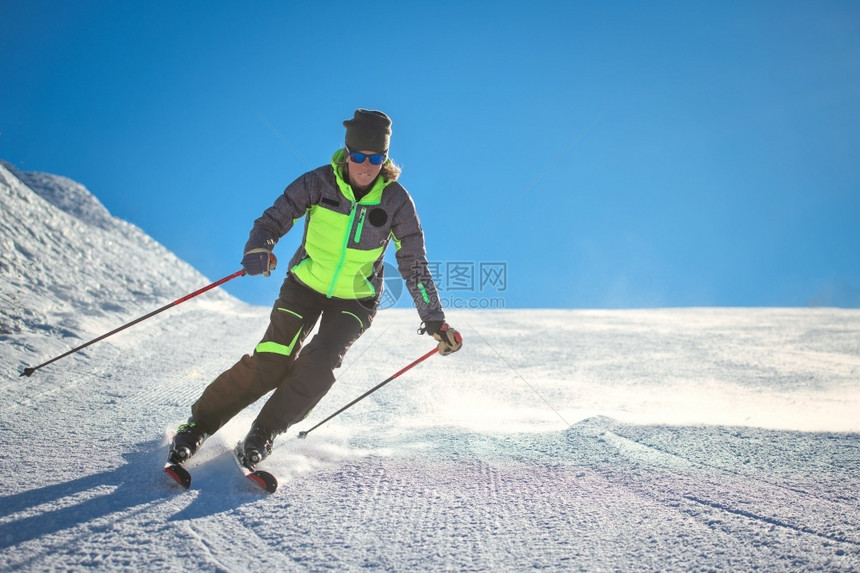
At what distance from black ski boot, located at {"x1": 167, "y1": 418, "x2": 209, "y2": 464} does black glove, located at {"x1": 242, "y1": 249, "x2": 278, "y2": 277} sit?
87 centimetres

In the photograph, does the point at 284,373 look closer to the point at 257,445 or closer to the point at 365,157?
the point at 257,445

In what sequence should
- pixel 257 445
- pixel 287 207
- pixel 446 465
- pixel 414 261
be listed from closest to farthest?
pixel 257 445 → pixel 446 465 → pixel 287 207 → pixel 414 261

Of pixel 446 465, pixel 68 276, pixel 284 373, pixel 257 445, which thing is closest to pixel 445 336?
pixel 446 465

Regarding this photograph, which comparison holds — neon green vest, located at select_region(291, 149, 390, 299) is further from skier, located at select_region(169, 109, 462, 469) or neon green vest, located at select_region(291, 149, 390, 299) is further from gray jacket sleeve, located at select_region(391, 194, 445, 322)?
gray jacket sleeve, located at select_region(391, 194, 445, 322)

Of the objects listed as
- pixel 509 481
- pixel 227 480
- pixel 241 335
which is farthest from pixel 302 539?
pixel 241 335

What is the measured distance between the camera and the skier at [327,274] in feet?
9.82

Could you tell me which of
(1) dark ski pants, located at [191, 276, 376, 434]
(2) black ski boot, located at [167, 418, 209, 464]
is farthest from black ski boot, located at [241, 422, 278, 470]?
(2) black ski boot, located at [167, 418, 209, 464]

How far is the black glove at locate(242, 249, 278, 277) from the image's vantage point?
315 cm

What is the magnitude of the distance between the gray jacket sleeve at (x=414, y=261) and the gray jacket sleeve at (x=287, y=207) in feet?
1.75

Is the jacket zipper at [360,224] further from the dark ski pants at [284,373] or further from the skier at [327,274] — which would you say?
the dark ski pants at [284,373]

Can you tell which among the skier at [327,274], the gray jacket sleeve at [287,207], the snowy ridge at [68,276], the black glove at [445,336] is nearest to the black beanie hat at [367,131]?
the skier at [327,274]

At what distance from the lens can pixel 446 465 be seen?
9.84ft

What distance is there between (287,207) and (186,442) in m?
1.42

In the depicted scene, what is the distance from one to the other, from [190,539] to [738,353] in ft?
24.5
